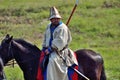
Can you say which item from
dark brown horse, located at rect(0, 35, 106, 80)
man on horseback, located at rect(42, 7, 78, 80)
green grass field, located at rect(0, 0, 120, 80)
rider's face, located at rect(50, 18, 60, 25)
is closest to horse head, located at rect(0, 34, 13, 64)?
dark brown horse, located at rect(0, 35, 106, 80)

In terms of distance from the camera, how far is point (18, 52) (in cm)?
1060

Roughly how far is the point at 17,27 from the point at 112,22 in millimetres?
5035

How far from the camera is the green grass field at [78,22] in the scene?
19886 millimetres

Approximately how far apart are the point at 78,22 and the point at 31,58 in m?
13.2

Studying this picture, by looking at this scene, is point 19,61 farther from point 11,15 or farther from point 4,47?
point 11,15

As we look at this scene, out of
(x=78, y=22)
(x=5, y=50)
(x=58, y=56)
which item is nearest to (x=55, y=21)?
(x=58, y=56)

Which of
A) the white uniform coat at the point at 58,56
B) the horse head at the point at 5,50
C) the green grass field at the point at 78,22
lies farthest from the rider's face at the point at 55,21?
the green grass field at the point at 78,22

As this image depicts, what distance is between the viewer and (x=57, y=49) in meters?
10.4

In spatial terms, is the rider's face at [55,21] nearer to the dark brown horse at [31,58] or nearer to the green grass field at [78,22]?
the dark brown horse at [31,58]

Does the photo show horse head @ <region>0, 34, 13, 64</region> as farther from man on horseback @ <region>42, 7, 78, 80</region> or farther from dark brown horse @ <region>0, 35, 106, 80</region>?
man on horseback @ <region>42, 7, 78, 80</region>

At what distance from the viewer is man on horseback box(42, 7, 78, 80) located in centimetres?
1035

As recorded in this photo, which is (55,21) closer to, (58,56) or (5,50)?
(58,56)

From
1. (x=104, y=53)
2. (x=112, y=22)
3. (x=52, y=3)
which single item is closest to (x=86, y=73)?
(x=104, y=53)

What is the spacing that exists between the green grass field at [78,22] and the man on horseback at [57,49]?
18.4ft
